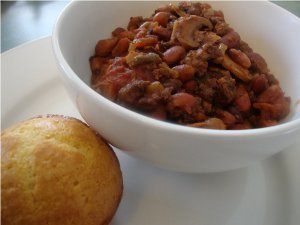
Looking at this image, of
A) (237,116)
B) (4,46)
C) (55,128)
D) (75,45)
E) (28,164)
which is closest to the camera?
(28,164)

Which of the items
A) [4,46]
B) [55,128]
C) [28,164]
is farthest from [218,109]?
[4,46]

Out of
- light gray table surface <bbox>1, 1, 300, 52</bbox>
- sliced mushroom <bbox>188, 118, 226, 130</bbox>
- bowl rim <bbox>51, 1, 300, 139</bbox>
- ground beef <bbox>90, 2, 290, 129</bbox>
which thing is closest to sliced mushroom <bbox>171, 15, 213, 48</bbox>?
ground beef <bbox>90, 2, 290, 129</bbox>

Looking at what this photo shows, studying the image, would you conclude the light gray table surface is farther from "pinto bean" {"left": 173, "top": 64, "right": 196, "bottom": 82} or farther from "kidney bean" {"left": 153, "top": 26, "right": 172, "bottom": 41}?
"pinto bean" {"left": 173, "top": 64, "right": 196, "bottom": 82}

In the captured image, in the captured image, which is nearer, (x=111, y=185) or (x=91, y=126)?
(x=111, y=185)

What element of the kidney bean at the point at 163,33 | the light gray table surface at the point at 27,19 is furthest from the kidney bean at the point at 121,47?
the light gray table surface at the point at 27,19

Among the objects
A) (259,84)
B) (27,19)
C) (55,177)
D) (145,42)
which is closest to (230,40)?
(259,84)

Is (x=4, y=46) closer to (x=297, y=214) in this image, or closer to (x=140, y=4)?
(x=140, y=4)
